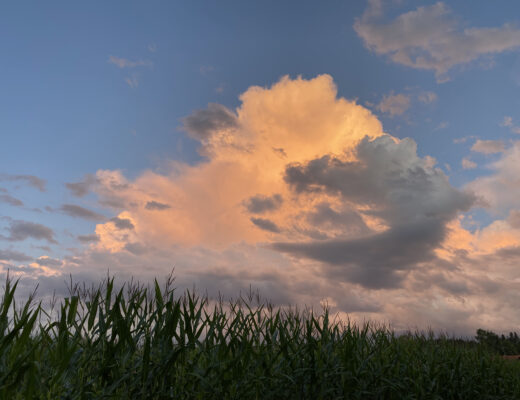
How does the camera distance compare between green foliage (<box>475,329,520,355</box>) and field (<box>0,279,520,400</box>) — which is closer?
field (<box>0,279,520,400</box>)

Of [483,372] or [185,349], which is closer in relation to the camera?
[185,349]

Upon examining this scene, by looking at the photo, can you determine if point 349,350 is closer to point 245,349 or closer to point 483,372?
point 245,349

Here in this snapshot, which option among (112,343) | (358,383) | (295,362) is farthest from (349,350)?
(112,343)

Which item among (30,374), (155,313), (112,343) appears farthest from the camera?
(155,313)

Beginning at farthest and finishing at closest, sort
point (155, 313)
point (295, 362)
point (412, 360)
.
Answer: point (412, 360)
point (295, 362)
point (155, 313)

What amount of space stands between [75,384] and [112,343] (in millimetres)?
562

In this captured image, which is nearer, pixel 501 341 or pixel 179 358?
pixel 179 358

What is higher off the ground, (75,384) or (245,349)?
(245,349)

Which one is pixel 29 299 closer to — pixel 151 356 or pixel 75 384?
pixel 75 384

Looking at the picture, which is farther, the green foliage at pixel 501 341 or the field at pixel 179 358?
the green foliage at pixel 501 341

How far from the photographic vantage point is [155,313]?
217 inches

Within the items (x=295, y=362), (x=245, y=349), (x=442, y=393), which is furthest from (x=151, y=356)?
(x=442, y=393)

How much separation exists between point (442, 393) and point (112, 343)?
7.47 meters

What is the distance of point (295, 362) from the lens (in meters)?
6.91
